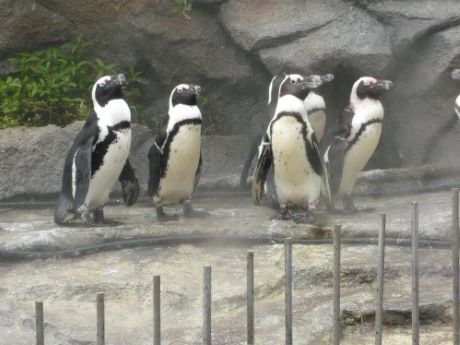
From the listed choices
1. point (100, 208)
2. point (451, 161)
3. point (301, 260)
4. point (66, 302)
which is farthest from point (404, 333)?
point (451, 161)

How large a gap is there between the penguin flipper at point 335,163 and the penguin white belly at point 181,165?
0.65 m

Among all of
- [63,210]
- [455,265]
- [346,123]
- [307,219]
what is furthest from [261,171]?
[455,265]

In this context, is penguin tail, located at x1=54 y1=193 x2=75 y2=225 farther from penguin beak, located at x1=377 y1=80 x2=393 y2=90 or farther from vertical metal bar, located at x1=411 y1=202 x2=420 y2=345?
vertical metal bar, located at x1=411 y1=202 x2=420 y2=345

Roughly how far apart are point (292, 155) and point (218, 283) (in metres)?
1.09

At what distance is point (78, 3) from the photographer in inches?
257

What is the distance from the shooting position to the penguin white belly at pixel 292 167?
518cm

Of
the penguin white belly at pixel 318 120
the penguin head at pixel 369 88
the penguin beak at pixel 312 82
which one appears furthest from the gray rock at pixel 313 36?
the penguin beak at pixel 312 82

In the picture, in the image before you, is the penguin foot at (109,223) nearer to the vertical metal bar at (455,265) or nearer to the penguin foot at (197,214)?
the penguin foot at (197,214)

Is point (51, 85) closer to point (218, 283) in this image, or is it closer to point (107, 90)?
point (107, 90)

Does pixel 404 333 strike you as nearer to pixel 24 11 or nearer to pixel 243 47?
pixel 243 47

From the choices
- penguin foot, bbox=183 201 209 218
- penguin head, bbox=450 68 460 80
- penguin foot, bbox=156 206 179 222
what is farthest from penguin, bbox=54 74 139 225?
penguin head, bbox=450 68 460 80

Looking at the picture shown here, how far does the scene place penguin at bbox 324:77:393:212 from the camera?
5.53m

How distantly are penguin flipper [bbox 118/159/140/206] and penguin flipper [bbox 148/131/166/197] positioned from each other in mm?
115

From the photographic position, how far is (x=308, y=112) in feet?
20.0
